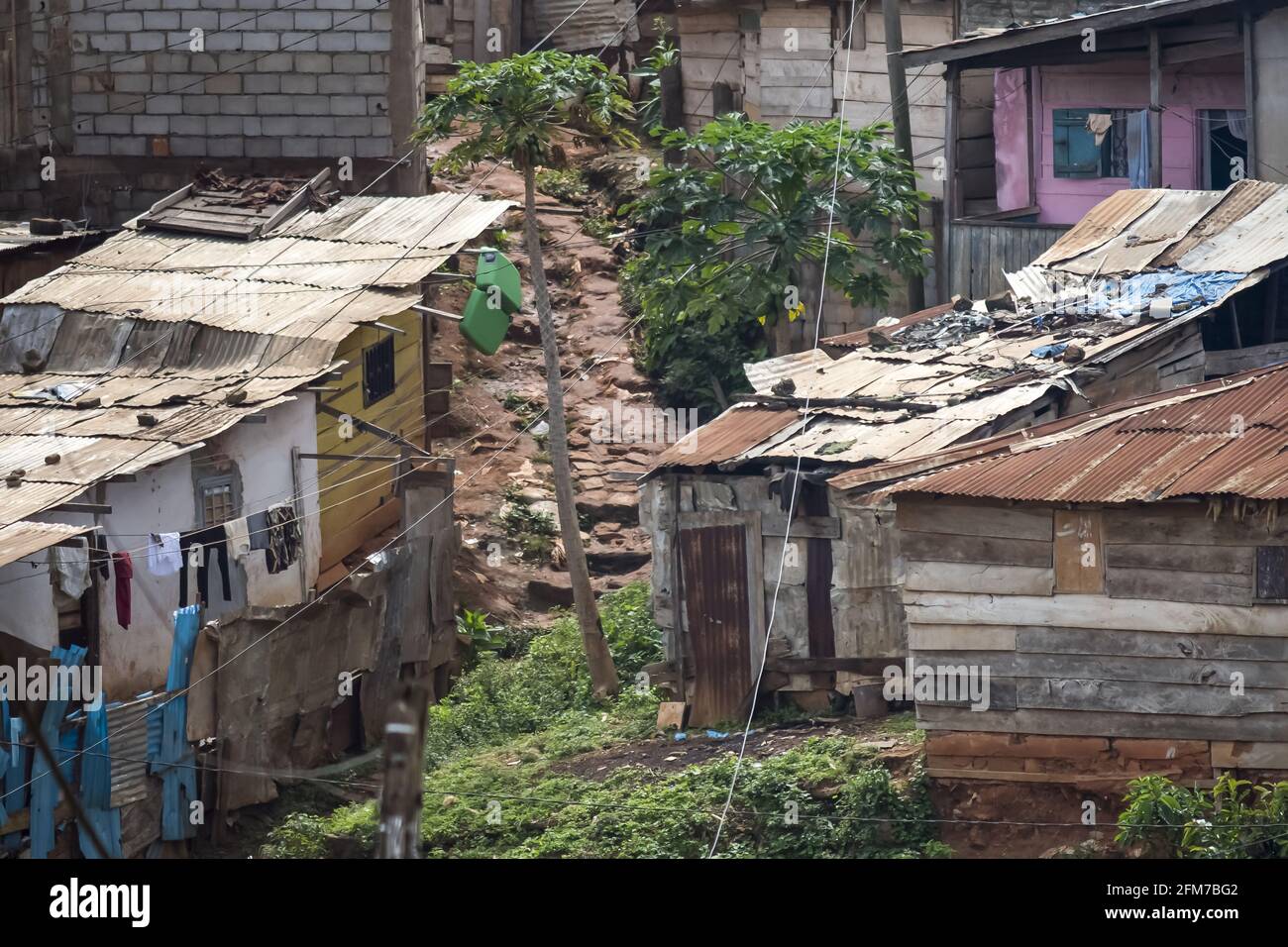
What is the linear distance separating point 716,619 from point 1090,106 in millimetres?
9732

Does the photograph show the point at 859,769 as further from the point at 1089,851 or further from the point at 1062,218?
the point at 1062,218

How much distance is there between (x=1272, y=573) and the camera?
1280cm

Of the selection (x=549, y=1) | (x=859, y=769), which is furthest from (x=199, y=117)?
(x=859, y=769)

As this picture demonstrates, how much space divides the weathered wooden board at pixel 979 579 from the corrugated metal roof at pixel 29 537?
632cm

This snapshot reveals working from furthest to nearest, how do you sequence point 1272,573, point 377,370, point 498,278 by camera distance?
point 377,370, point 498,278, point 1272,573

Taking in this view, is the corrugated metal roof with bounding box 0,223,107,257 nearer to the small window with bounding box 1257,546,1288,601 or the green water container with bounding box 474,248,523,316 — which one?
the green water container with bounding box 474,248,523,316

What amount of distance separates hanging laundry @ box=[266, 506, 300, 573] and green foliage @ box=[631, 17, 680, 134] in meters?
8.17

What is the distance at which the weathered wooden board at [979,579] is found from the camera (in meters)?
13.5

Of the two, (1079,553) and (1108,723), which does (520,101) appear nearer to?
(1079,553)

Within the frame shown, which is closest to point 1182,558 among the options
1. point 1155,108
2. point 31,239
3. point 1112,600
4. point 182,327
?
point 1112,600

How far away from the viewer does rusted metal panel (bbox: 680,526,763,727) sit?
16781 millimetres

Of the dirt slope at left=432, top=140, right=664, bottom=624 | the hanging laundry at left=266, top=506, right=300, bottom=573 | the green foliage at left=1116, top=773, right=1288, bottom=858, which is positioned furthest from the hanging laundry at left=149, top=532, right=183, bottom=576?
the green foliage at left=1116, top=773, right=1288, bottom=858

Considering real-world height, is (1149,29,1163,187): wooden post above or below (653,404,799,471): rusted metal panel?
above
